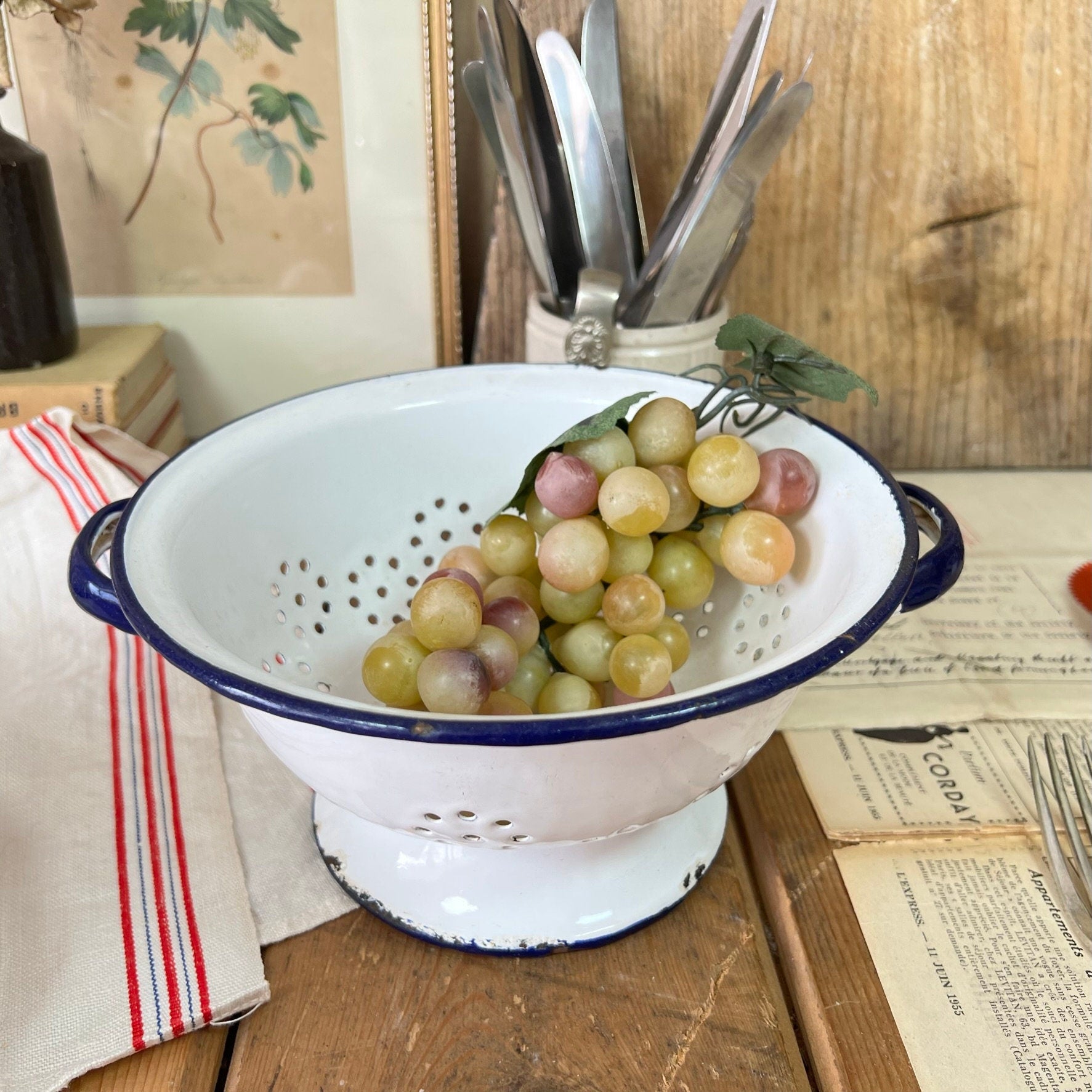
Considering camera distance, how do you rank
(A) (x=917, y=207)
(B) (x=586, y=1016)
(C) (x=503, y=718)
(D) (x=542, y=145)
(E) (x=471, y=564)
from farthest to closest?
1. (A) (x=917, y=207)
2. (D) (x=542, y=145)
3. (E) (x=471, y=564)
4. (B) (x=586, y=1016)
5. (C) (x=503, y=718)

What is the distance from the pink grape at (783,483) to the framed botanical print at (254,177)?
0.37 meters

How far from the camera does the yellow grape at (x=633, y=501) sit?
0.44 metres

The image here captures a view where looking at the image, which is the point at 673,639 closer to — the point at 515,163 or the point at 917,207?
the point at 515,163

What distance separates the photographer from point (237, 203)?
72 centimetres

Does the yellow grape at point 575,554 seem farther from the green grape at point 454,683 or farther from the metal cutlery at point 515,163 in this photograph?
the metal cutlery at point 515,163

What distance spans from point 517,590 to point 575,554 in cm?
6

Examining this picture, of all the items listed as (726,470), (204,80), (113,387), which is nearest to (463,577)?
(726,470)

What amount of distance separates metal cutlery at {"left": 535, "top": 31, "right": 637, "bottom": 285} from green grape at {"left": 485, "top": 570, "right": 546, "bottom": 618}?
259 mm

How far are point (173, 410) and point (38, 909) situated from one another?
0.44m

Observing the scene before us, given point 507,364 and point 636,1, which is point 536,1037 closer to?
point 507,364

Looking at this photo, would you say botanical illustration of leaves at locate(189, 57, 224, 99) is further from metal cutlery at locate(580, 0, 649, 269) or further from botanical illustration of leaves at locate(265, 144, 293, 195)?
metal cutlery at locate(580, 0, 649, 269)

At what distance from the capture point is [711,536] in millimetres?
489

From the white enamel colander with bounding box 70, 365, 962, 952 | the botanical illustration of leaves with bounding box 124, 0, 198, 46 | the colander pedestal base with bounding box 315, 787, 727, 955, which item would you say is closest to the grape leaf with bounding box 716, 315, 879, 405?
the white enamel colander with bounding box 70, 365, 962, 952

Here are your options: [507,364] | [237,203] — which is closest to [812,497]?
[507,364]
